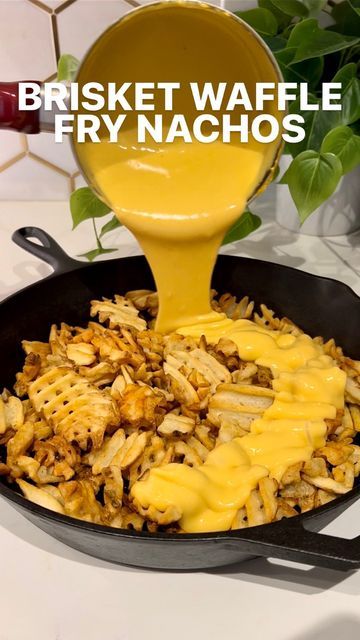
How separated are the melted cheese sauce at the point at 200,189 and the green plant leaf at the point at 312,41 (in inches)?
9.8

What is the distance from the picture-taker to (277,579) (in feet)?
2.47

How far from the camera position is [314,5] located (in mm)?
1221

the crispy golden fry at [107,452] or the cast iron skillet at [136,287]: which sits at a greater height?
the cast iron skillet at [136,287]

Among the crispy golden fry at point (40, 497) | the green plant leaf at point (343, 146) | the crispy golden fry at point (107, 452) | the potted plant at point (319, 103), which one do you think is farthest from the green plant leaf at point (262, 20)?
the crispy golden fry at point (40, 497)

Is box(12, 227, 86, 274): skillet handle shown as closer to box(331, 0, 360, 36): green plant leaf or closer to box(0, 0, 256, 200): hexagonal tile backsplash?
box(0, 0, 256, 200): hexagonal tile backsplash

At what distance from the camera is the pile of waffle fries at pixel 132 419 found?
80cm

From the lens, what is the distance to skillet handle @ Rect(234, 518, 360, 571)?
63 cm

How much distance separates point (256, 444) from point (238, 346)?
0.67ft

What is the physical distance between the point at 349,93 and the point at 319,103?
0.05 metres

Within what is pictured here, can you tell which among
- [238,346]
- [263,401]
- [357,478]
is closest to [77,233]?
[238,346]

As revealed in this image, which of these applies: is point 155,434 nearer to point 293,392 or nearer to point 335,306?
point 293,392

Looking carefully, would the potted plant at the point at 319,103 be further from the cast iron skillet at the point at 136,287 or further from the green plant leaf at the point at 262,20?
the cast iron skillet at the point at 136,287

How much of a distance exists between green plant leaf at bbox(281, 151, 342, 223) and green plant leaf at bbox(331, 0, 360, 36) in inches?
13.9

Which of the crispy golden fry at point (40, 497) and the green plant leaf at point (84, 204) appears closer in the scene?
the crispy golden fry at point (40, 497)
